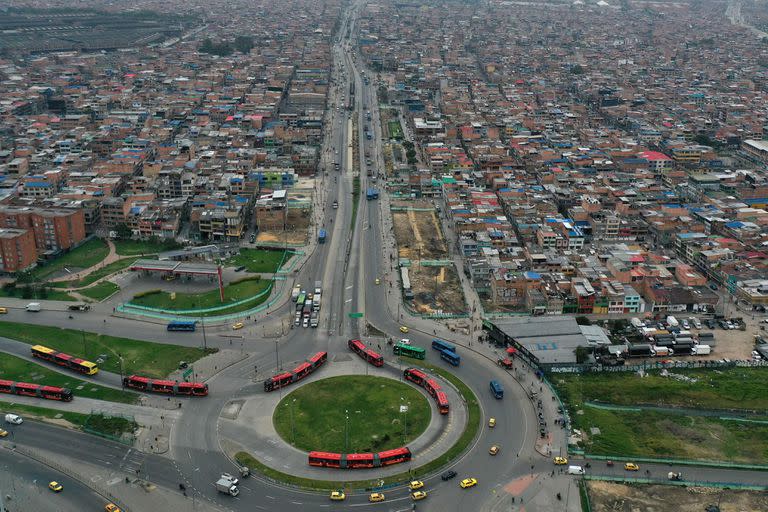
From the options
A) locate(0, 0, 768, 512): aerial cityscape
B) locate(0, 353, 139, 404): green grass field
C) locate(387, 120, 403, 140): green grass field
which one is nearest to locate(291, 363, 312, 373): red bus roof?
locate(0, 0, 768, 512): aerial cityscape

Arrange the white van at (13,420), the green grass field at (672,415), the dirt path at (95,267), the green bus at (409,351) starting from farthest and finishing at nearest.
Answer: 1. the dirt path at (95,267)
2. the green bus at (409,351)
3. the white van at (13,420)
4. the green grass field at (672,415)

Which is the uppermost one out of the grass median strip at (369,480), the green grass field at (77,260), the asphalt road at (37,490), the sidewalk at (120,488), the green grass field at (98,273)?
the green grass field at (77,260)

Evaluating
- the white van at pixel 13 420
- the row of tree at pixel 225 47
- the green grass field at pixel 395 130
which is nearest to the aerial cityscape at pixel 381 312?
the white van at pixel 13 420

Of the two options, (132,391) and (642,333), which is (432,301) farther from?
(132,391)

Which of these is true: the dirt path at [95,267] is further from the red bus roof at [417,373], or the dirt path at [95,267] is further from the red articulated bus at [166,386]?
the red bus roof at [417,373]

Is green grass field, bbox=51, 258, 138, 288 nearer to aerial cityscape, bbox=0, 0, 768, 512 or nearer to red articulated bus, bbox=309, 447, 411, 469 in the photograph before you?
aerial cityscape, bbox=0, 0, 768, 512

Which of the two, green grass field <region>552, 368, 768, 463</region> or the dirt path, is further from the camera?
the dirt path

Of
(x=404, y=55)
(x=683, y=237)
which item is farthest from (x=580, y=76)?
(x=683, y=237)
